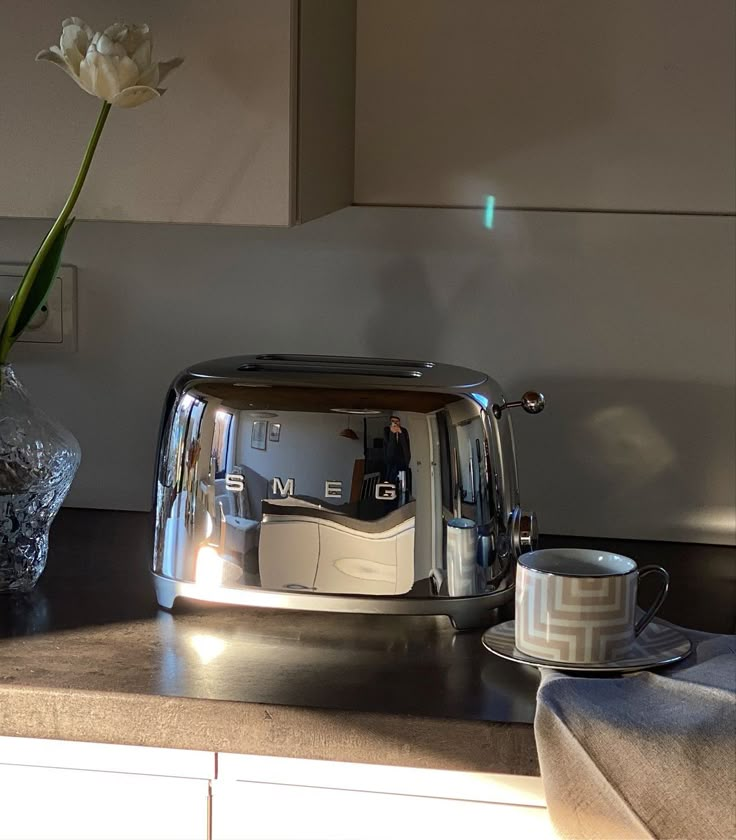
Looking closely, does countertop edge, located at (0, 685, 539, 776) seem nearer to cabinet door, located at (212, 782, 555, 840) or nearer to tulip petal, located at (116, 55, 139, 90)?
cabinet door, located at (212, 782, 555, 840)

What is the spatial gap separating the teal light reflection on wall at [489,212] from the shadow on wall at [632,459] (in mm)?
183

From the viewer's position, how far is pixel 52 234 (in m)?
0.98

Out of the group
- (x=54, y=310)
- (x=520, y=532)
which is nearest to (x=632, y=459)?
(x=520, y=532)

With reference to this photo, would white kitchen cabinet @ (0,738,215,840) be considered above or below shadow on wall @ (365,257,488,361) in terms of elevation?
below

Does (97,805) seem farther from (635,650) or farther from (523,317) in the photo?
(523,317)

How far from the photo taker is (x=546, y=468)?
128 cm

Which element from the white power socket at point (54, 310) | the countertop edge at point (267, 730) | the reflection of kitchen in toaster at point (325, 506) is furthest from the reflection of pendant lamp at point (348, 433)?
the white power socket at point (54, 310)

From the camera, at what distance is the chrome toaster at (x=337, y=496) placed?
95 centimetres

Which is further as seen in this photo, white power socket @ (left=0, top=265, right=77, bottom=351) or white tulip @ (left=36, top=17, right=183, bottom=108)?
white power socket @ (left=0, top=265, right=77, bottom=351)

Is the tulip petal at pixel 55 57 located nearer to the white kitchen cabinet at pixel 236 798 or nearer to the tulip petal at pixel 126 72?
the tulip petal at pixel 126 72

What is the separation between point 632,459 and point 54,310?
68 centimetres

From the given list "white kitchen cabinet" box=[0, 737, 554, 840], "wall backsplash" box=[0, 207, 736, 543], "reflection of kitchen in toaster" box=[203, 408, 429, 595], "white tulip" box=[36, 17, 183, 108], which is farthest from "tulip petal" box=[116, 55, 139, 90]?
"white kitchen cabinet" box=[0, 737, 554, 840]

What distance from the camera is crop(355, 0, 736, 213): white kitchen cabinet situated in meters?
1.19

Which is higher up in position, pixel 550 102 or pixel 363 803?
pixel 550 102
